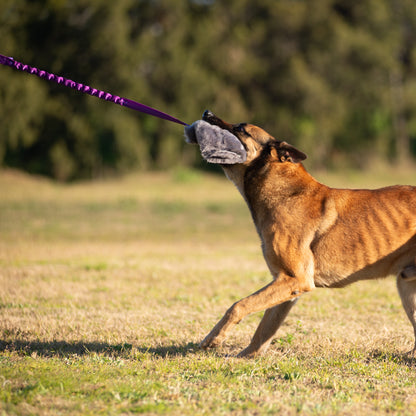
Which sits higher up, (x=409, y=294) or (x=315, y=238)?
(x=315, y=238)

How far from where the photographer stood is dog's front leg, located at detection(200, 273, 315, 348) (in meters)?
4.60

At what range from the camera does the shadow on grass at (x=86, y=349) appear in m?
5.06

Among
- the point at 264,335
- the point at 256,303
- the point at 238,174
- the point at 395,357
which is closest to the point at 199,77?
the point at 238,174

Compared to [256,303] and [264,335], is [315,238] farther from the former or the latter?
[264,335]

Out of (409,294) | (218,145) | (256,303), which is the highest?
(218,145)

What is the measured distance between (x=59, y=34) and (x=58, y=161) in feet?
21.4

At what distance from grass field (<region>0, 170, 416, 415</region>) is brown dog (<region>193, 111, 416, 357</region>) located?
0.52 metres

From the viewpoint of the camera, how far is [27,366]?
14.4ft

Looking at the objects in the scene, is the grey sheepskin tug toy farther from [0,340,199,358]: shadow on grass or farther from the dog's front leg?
[0,340,199,358]: shadow on grass

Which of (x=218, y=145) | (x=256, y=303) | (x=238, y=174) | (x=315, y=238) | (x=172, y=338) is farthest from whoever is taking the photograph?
(x=172, y=338)

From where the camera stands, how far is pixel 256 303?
461 centimetres

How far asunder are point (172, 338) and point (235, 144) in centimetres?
203

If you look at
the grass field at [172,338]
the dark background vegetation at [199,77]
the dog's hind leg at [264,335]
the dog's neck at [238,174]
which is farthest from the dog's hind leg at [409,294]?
the dark background vegetation at [199,77]

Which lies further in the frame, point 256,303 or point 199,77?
point 199,77
